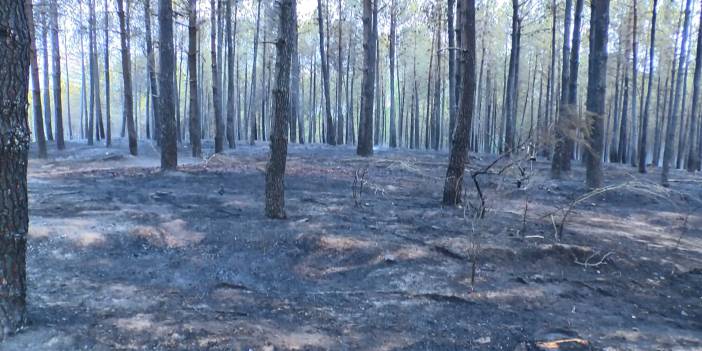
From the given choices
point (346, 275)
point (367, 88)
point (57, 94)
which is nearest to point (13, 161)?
point (346, 275)

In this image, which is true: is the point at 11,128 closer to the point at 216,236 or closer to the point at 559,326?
the point at 216,236

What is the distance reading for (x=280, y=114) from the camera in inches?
249

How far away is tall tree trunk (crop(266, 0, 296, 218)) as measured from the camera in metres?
6.15

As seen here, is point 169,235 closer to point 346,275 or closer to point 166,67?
point 346,275

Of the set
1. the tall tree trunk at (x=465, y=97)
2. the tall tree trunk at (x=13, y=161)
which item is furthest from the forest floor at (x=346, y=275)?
the tall tree trunk at (x=465, y=97)

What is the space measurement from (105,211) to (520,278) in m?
5.82

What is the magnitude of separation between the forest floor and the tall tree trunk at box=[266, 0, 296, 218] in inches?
14.9

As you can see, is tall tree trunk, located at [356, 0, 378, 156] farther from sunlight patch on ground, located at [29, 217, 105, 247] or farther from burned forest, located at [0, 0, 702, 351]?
sunlight patch on ground, located at [29, 217, 105, 247]

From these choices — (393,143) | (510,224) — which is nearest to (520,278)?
(510,224)

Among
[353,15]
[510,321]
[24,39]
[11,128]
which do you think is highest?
[353,15]

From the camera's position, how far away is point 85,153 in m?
16.3

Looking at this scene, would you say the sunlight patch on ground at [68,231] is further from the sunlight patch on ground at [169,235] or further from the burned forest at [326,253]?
the sunlight patch on ground at [169,235]

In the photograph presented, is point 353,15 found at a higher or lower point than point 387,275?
higher

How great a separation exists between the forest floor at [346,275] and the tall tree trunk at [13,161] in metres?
0.29
